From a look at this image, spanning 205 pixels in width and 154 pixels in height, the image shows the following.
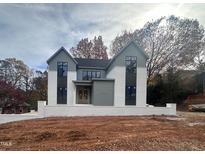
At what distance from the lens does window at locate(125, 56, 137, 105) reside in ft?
58.9

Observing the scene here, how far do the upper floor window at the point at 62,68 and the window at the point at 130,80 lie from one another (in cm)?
536

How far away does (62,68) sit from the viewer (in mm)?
19000

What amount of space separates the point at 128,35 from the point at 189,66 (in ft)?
27.4

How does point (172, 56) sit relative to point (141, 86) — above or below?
above

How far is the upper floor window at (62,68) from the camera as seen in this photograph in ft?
61.9

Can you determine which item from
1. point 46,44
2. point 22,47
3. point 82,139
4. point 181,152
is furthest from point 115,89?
point 181,152

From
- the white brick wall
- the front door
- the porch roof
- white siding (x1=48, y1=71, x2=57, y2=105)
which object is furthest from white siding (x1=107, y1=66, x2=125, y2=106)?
white siding (x1=48, y1=71, x2=57, y2=105)

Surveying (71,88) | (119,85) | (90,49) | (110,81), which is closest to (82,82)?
(71,88)

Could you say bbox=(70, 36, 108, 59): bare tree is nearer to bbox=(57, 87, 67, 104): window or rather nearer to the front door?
the front door

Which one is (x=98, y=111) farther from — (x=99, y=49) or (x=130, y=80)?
(x=99, y=49)

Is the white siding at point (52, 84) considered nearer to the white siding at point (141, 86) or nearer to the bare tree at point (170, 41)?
the white siding at point (141, 86)

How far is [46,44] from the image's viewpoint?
715 inches

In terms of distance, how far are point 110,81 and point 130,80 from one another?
1677 mm

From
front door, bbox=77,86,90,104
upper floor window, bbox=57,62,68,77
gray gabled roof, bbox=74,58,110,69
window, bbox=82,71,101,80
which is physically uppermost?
gray gabled roof, bbox=74,58,110,69
